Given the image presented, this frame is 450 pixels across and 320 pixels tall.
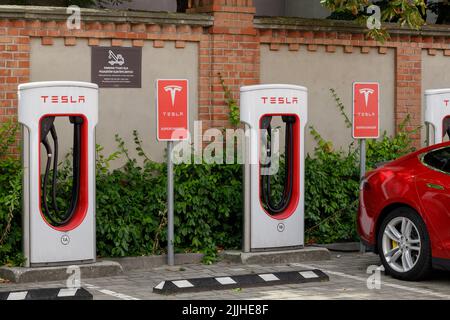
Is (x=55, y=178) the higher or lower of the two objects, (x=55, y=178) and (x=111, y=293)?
the higher

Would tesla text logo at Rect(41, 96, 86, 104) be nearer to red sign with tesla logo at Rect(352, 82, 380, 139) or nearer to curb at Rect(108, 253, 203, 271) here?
curb at Rect(108, 253, 203, 271)

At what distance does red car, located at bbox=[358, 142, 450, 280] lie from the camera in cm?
1000

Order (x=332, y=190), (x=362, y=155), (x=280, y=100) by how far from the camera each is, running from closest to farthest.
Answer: (x=280, y=100) < (x=362, y=155) < (x=332, y=190)

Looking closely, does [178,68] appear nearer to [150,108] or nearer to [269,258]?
[150,108]

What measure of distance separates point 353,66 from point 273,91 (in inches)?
113

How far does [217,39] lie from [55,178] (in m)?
3.12

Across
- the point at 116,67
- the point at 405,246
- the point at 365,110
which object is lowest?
the point at 405,246

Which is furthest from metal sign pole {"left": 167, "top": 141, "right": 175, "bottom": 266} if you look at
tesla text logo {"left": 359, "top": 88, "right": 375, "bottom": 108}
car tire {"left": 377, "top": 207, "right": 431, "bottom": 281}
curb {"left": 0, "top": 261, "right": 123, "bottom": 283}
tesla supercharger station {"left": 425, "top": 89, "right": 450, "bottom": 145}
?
tesla supercharger station {"left": 425, "top": 89, "right": 450, "bottom": 145}

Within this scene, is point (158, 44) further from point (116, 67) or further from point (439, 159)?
point (439, 159)

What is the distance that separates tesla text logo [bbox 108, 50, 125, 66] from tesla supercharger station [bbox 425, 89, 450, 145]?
357 centimetres

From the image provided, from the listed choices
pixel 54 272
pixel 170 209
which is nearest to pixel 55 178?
pixel 54 272

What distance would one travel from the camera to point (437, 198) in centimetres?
1002

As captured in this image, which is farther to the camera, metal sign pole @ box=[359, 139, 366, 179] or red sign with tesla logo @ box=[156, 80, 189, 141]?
metal sign pole @ box=[359, 139, 366, 179]

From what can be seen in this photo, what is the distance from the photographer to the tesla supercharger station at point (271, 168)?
1148 cm
